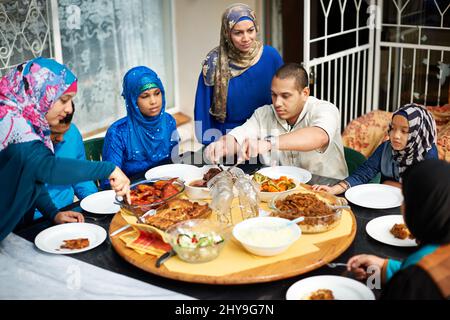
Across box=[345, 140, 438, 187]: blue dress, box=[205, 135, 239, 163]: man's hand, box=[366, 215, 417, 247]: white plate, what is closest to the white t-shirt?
box=[205, 135, 239, 163]: man's hand

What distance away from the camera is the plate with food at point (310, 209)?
2162 mm

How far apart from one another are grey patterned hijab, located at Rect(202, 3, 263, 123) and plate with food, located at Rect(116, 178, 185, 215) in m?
0.92

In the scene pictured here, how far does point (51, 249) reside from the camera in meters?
2.20

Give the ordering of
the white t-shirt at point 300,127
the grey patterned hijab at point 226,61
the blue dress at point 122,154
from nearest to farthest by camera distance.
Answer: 1. the white t-shirt at point 300,127
2. the blue dress at point 122,154
3. the grey patterned hijab at point 226,61

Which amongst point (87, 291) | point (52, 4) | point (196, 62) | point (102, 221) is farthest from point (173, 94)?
point (87, 291)

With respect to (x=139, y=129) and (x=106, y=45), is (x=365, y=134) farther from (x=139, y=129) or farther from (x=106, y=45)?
(x=106, y=45)

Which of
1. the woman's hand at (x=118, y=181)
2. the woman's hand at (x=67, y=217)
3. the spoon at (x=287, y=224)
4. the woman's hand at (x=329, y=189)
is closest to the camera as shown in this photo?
the spoon at (x=287, y=224)

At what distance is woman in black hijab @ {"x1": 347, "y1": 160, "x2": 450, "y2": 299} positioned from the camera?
5.22ft

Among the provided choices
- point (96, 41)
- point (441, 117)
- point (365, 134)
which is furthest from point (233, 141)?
point (441, 117)

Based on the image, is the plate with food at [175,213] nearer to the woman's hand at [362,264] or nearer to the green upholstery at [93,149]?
the woman's hand at [362,264]

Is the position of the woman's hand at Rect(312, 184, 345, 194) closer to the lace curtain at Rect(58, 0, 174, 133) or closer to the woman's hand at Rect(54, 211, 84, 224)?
the woman's hand at Rect(54, 211, 84, 224)

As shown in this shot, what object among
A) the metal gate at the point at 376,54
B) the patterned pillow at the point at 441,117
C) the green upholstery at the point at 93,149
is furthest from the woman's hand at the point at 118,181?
the patterned pillow at the point at 441,117

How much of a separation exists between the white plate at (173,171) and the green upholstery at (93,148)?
1.83 feet

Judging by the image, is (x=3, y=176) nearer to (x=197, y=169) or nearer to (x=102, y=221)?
(x=102, y=221)
